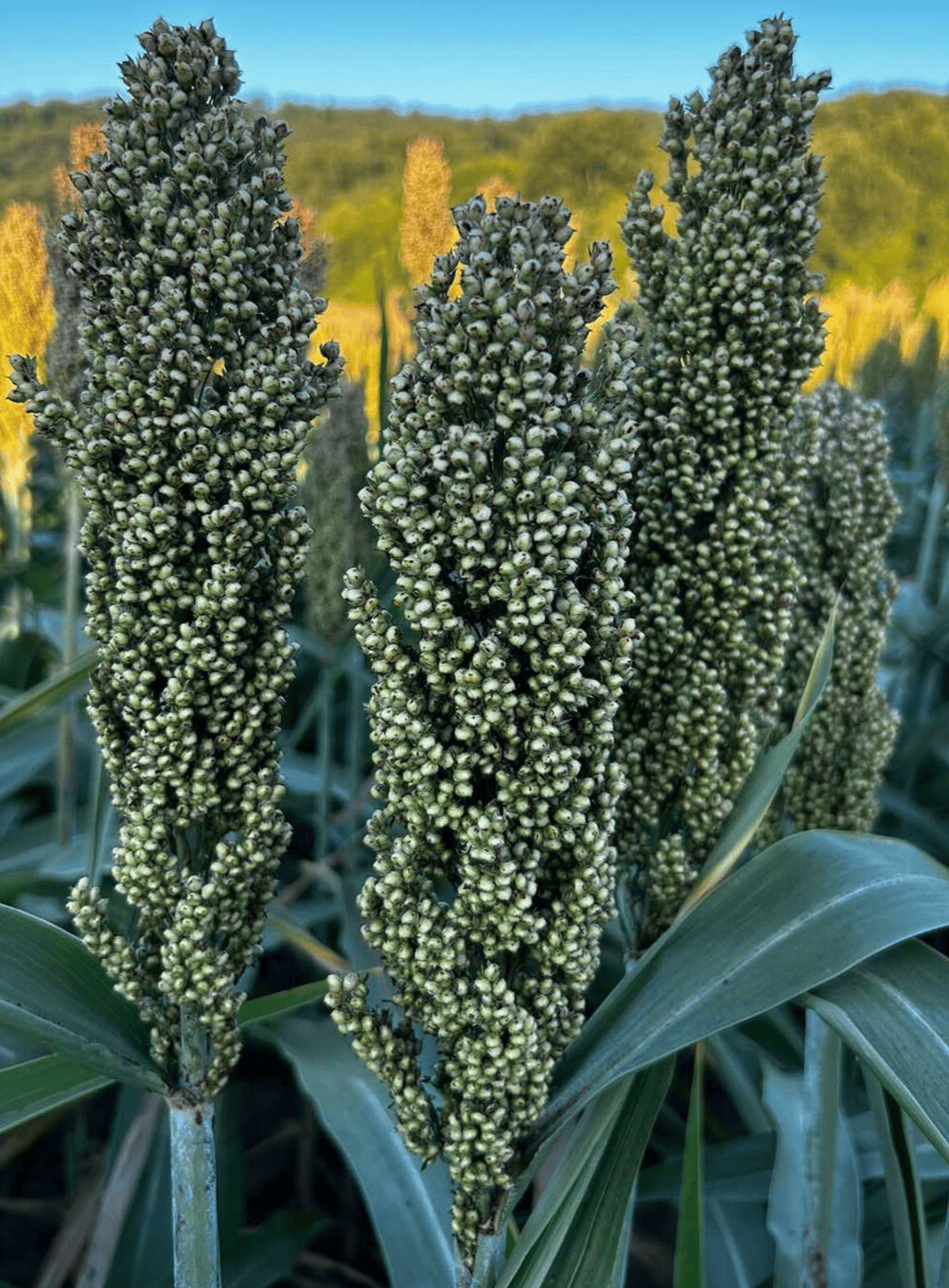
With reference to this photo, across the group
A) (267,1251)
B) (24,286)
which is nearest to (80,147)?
(24,286)

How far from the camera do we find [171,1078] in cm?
188

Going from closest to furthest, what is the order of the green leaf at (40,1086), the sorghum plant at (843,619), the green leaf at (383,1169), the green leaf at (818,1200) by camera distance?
the green leaf at (40,1086)
the green leaf at (383,1169)
the green leaf at (818,1200)
the sorghum plant at (843,619)

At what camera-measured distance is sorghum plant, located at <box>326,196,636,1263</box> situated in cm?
142

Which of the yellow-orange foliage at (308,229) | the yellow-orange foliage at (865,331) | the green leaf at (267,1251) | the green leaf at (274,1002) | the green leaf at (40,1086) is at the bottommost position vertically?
the green leaf at (267,1251)

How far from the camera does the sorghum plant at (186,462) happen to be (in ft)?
4.99

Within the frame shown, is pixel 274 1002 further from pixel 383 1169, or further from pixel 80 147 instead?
pixel 80 147

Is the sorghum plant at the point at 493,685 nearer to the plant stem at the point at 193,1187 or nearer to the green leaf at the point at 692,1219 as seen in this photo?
the green leaf at the point at 692,1219

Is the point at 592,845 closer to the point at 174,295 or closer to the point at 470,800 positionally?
the point at 470,800

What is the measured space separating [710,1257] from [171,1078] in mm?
1766

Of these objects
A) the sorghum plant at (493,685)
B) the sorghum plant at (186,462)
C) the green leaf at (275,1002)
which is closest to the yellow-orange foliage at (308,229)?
the sorghum plant at (186,462)

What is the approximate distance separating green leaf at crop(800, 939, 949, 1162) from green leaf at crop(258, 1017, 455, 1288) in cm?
97

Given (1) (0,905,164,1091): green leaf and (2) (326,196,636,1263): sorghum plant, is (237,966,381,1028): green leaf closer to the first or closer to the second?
(1) (0,905,164,1091): green leaf

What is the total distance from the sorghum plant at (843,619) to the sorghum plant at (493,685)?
118 centimetres

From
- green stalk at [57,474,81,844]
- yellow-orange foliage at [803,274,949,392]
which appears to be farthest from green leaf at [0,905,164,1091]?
yellow-orange foliage at [803,274,949,392]
